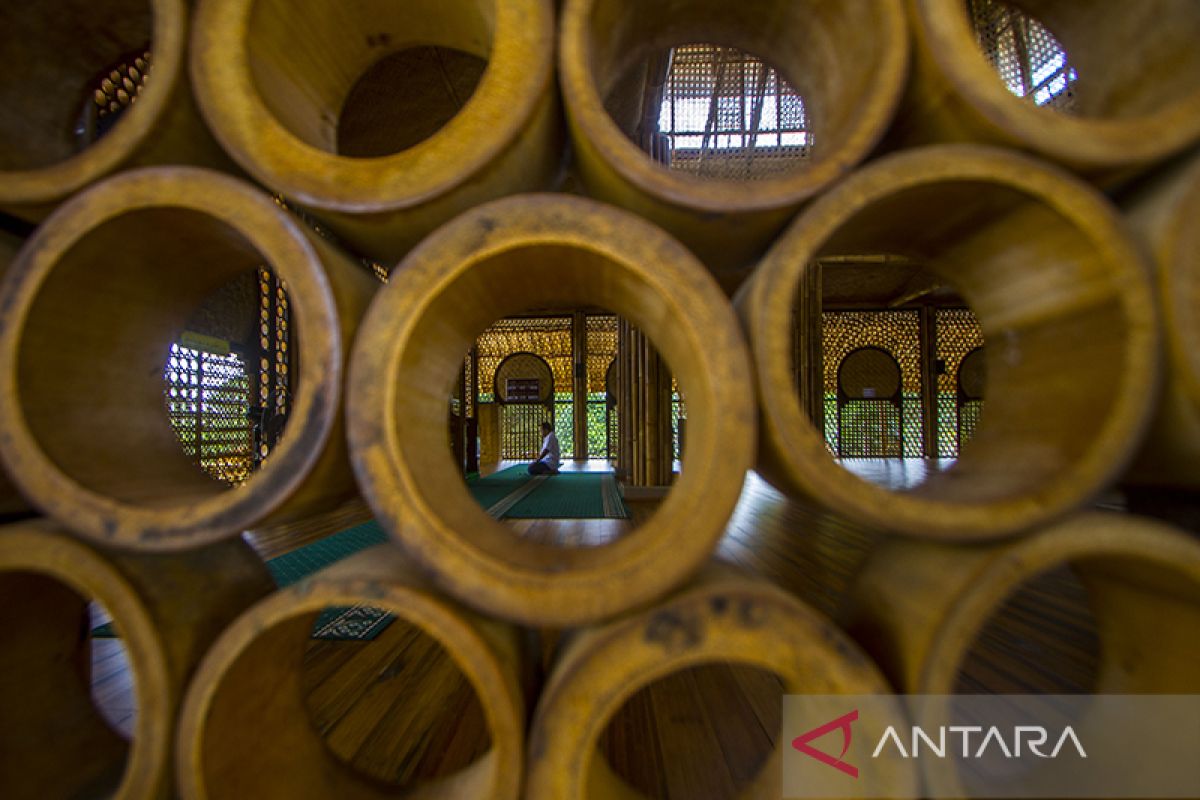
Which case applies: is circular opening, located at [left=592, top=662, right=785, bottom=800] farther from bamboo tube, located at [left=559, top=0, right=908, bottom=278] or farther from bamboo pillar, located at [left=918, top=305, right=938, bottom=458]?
bamboo pillar, located at [left=918, top=305, right=938, bottom=458]

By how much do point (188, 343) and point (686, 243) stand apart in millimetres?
3720

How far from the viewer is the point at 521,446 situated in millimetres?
8375

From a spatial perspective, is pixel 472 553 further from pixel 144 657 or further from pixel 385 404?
pixel 144 657

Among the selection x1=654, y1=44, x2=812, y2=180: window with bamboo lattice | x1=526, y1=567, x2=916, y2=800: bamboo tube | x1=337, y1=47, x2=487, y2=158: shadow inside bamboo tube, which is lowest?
x1=526, y1=567, x2=916, y2=800: bamboo tube

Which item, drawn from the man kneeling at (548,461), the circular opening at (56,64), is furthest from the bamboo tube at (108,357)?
the man kneeling at (548,461)

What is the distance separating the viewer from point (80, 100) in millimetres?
697

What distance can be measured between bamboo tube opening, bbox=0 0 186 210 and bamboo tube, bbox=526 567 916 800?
0.68 meters

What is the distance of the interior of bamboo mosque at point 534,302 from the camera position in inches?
16.4

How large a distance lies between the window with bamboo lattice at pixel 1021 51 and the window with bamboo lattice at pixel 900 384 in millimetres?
5023

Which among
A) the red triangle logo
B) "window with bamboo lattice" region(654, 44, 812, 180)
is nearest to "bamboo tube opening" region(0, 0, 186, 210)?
the red triangle logo

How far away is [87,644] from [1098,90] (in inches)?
58.1

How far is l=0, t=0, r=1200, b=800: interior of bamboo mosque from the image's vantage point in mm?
417

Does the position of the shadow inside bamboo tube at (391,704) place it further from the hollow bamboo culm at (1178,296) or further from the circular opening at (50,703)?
the hollow bamboo culm at (1178,296)


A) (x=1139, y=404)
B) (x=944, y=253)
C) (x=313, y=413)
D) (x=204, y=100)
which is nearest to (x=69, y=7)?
(x=204, y=100)
